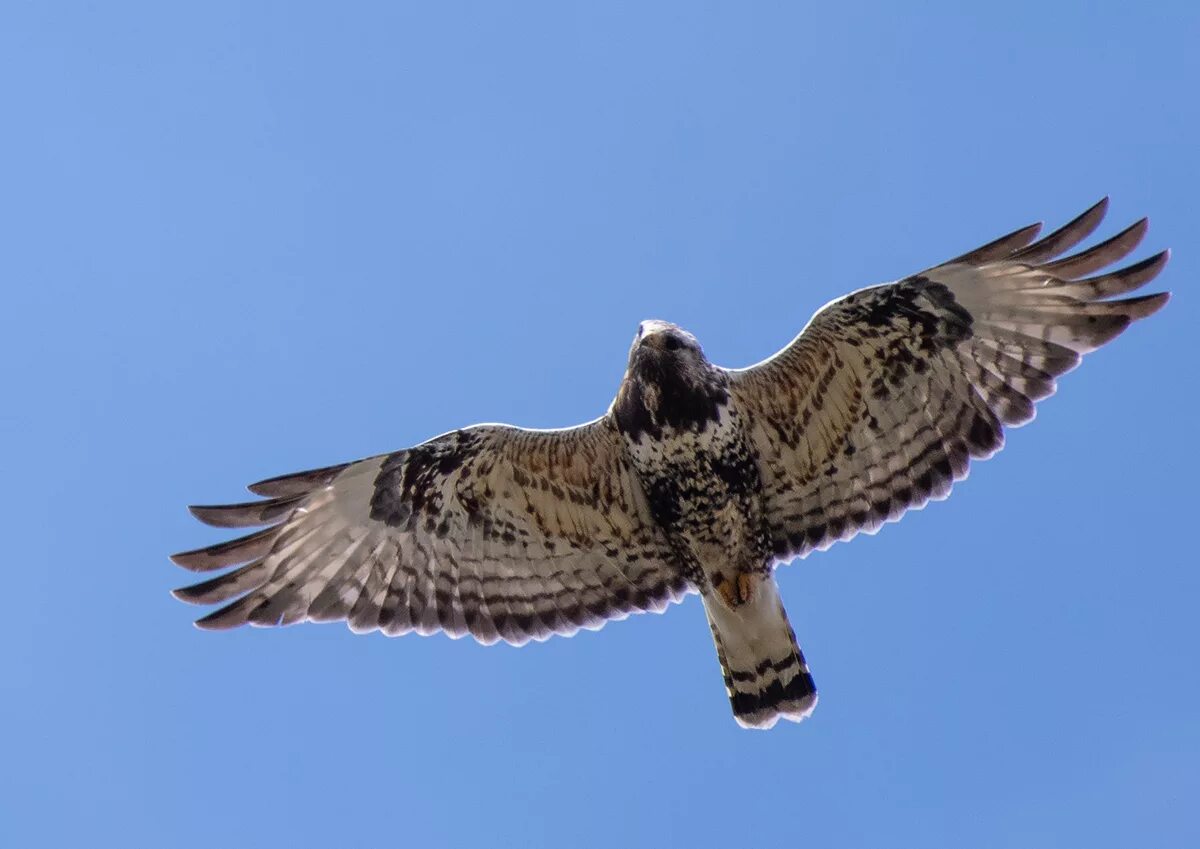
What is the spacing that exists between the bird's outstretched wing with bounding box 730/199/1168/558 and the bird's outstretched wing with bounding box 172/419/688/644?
97 cm

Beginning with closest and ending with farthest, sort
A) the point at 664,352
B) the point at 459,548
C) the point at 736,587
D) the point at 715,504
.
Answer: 1. the point at 664,352
2. the point at 715,504
3. the point at 736,587
4. the point at 459,548

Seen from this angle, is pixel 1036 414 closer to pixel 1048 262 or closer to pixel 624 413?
pixel 1048 262

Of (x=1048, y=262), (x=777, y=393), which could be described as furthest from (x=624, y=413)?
(x=1048, y=262)

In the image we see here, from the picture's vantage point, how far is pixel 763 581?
8609mm

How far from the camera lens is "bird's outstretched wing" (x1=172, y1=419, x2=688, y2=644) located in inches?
337

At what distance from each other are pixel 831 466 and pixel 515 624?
85.9 inches

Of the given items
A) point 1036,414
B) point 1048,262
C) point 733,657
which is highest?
point 1048,262

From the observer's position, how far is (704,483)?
836 centimetres

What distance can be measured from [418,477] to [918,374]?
3.09 meters

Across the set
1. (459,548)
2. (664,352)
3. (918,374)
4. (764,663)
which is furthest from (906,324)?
(459,548)

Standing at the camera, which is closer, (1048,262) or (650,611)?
(1048,262)

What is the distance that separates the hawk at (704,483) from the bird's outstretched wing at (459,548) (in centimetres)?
1

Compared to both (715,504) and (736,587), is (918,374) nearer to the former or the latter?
(715,504)

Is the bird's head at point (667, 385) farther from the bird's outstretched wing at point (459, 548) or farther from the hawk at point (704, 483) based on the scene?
the bird's outstretched wing at point (459, 548)
